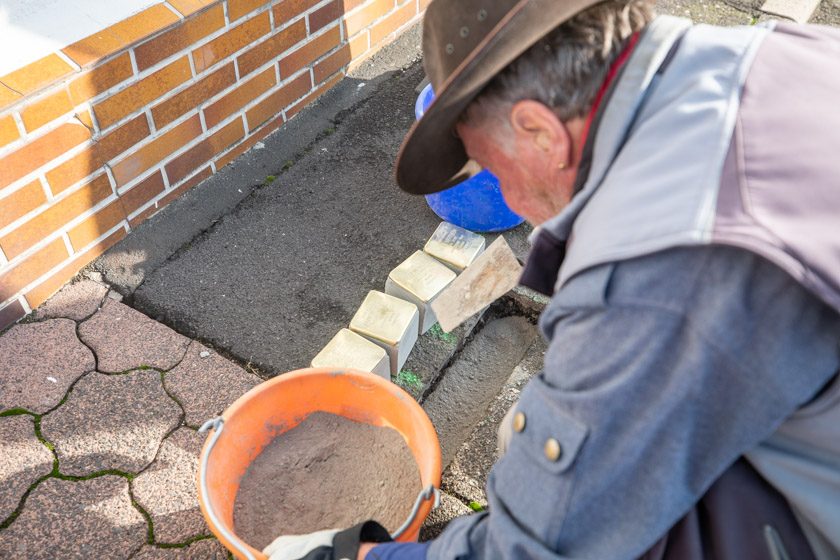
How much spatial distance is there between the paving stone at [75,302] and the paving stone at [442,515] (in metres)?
1.35

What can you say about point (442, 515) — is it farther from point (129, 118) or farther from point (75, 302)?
point (129, 118)

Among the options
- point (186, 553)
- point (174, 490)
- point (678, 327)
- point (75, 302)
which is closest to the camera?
point (678, 327)

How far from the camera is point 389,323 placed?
2221mm

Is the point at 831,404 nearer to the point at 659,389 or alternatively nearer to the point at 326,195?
the point at 659,389

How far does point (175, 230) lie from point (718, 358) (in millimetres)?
2230

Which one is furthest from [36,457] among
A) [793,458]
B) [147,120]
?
[793,458]

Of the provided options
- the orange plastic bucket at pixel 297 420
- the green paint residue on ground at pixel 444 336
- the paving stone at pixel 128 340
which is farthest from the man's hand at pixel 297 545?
the green paint residue on ground at pixel 444 336

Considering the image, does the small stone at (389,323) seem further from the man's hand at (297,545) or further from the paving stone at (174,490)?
the man's hand at (297,545)

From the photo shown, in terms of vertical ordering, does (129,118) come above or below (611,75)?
below

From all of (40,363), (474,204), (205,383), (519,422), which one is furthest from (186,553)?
(474,204)

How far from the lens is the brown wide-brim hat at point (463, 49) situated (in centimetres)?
115

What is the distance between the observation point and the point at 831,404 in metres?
1.00

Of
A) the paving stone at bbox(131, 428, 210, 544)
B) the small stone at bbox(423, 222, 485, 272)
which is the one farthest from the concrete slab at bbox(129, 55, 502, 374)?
the paving stone at bbox(131, 428, 210, 544)

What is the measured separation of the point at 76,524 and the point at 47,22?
1.63m
